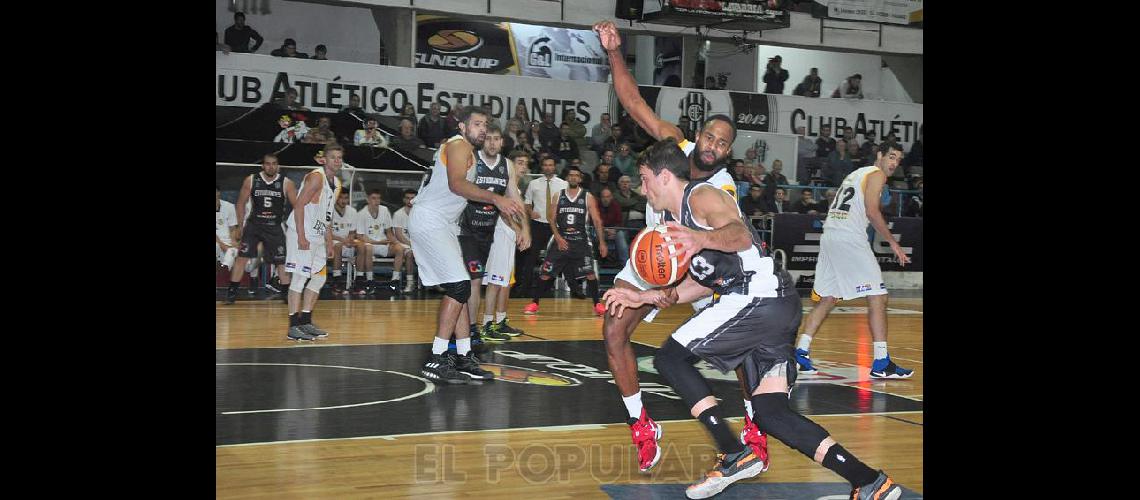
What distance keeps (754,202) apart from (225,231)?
8.48 m

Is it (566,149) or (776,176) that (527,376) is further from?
(776,176)

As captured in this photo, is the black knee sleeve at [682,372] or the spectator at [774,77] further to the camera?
the spectator at [774,77]

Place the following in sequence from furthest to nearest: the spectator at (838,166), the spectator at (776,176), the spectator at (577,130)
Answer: the spectator at (838,166) < the spectator at (577,130) < the spectator at (776,176)

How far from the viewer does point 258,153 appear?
16.8 metres

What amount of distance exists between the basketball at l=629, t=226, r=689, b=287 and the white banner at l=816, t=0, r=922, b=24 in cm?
2137

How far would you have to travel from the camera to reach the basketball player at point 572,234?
43.0 ft

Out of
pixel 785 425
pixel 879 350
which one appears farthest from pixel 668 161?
pixel 879 350

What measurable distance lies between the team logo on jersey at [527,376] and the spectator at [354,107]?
11.0 m

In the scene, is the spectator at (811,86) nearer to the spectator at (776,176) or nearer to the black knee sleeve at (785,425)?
the spectator at (776,176)

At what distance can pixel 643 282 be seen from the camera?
19.6 ft

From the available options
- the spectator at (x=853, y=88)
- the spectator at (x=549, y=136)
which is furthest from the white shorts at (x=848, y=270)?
the spectator at (x=853, y=88)

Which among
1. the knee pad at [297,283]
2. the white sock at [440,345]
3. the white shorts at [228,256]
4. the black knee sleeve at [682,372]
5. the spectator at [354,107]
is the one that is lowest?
the white sock at [440,345]
